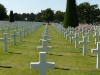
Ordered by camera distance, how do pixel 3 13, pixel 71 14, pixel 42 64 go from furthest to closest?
pixel 3 13, pixel 71 14, pixel 42 64

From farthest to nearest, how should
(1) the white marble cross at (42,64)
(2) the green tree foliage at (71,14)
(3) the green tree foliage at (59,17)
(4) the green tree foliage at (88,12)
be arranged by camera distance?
(3) the green tree foliage at (59,17), (4) the green tree foliage at (88,12), (2) the green tree foliage at (71,14), (1) the white marble cross at (42,64)

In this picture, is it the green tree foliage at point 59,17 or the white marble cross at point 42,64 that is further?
the green tree foliage at point 59,17

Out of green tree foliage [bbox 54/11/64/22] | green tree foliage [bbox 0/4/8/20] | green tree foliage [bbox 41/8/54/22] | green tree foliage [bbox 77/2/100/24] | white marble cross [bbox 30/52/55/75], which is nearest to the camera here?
white marble cross [bbox 30/52/55/75]

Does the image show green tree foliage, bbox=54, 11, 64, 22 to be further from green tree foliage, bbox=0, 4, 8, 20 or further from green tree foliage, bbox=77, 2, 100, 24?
green tree foliage, bbox=77, 2, 100, 24

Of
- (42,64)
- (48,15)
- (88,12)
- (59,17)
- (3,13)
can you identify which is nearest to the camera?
(42,64)

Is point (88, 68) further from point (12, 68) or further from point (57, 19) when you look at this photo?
point (57, 19)

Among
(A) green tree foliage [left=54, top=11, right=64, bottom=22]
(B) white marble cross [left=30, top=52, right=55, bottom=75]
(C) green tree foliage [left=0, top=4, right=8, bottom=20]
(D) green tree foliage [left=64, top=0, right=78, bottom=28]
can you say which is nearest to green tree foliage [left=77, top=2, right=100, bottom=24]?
(D) green tree foliage [left=64, top=0, right=78, bottom=28]

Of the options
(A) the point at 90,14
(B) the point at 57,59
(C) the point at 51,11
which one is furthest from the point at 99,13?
(B) the point at 57,59

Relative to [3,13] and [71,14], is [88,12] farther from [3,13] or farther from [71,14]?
[3,13]

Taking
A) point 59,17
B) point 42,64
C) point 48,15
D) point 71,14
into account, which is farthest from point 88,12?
point 42,64

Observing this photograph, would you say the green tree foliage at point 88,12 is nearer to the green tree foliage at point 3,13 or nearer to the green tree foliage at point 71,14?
the green tree foliage at point 71,14

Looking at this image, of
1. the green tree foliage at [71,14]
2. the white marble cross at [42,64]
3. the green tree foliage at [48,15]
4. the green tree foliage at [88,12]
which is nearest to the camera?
the white marble cross at [42,64]

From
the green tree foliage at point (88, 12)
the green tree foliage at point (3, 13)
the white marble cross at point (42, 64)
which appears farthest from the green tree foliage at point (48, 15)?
the white marble cross at point (42, 64)

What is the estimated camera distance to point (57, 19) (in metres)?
89.2
